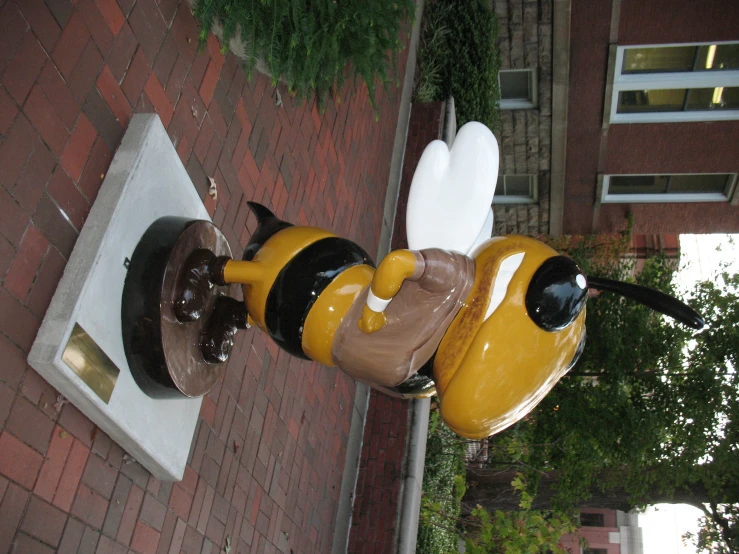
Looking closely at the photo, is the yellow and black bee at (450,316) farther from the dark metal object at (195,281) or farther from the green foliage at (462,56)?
the green foliage at (462,56)

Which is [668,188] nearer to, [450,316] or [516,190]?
[516,190]

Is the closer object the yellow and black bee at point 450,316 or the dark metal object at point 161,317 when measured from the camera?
the yellow and black bee at point 450,316

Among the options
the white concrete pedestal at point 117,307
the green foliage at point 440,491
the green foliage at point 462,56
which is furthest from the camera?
the green foliage at point 462,56

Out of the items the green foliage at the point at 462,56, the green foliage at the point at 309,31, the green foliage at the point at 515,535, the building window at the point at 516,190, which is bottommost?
the green foliage at the point at 515,535

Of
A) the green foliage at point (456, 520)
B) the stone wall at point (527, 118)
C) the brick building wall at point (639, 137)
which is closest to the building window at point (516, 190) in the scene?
the stone wall at point (527, 118)

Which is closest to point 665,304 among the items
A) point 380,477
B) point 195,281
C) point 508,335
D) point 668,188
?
point 508,335

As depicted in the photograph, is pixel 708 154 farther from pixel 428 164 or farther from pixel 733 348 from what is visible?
pixel 428 164

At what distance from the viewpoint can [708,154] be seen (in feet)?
33.8

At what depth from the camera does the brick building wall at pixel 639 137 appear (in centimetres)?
877

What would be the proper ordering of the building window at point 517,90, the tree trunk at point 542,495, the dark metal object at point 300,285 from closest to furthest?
the dark metal object at point 300,285 < the tree trunk at point 542,495 < the building window at point 517,90

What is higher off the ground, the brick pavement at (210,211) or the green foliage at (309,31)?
the green foliage at (309,31)

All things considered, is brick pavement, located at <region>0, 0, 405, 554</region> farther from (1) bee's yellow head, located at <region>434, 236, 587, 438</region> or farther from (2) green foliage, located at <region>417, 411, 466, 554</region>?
(2) green foliage, located at <region>417, 411, 466, 554</region>

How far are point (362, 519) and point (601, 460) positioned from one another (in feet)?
14.0

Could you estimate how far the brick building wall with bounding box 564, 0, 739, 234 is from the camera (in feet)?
28.8
